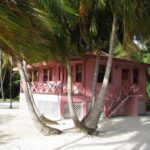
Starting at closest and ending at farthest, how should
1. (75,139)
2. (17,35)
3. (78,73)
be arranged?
(17,35), (75,139), (78,73)

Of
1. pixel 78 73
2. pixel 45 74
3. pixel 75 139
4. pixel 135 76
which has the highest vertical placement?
pixel 45 74

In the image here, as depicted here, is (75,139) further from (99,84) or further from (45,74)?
(45,74)

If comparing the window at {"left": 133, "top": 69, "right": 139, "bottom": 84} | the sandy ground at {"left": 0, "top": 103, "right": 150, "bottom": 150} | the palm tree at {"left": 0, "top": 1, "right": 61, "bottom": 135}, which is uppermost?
the window at {"left": 133, "top": 69, "right": 139, "bottom": 84}

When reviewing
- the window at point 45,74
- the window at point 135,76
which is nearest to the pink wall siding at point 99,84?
the window at point 135,76

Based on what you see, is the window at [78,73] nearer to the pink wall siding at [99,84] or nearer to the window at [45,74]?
the pink wall siding at [99,84]

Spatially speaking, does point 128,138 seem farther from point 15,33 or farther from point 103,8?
point 15,33

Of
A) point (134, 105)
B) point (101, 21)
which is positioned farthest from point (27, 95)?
point (134, 105)

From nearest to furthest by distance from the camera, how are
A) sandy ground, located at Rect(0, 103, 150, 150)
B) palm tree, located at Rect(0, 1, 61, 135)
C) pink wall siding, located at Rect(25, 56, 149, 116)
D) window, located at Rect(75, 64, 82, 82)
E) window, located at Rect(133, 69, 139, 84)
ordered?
palm tree, located at Rect(0, 1, 61, 135), sandy ground, located at Rect(0, 103, 150, 150), pink wall siding, located at Rect(25, 56, 149, 116), window, located at Rect(75, 64, 82, 82), window, located at Rect(133, 69, 139, 84)

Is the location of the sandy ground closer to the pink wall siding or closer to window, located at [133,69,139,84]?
the pink wall siding

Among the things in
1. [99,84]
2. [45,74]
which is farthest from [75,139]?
[45,74]

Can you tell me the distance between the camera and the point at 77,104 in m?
19.7

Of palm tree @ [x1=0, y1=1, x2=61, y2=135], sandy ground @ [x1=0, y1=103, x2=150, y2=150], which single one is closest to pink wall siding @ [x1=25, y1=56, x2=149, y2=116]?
sandy ground @ [x1=0, y1=103, x2=150, y2=150]

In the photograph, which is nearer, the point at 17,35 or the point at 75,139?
the point at 17,35

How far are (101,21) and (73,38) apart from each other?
4.73 feet
